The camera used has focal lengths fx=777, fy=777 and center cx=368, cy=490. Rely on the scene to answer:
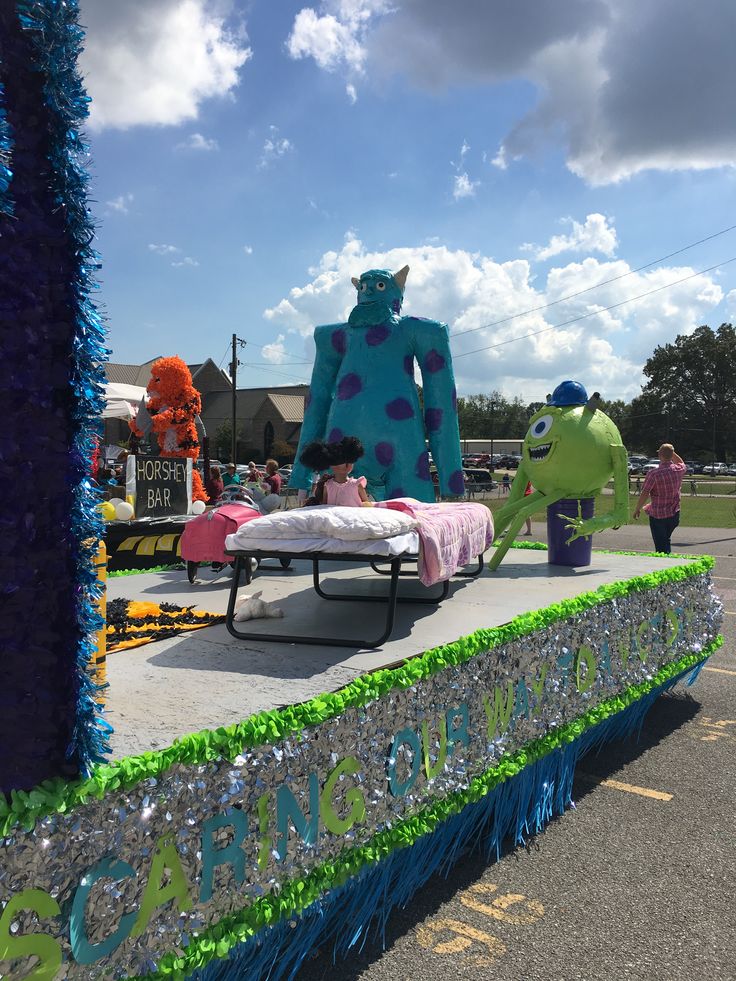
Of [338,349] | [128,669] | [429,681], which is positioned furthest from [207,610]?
[338,349]

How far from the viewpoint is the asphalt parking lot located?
2322mm

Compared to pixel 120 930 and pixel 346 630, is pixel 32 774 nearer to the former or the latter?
pixel 120 930

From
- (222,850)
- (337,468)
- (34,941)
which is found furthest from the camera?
(337,468)

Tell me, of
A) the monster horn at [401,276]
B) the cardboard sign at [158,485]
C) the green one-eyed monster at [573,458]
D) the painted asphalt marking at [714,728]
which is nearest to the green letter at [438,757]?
the painted asphalt marking at [714,728]

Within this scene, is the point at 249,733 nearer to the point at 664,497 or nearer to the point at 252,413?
the point at 664,497

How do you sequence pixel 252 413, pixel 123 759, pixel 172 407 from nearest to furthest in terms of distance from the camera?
pixel 123 759 < pixel 172 407 < pixel 252 413

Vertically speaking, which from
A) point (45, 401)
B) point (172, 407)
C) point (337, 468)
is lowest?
point (337, 468)

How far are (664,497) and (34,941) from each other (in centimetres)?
799

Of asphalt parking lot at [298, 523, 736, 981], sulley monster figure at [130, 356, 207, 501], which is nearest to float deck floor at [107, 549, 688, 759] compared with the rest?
asphalt parking lot at [298, 523, 736, 981]

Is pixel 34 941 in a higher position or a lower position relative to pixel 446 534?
lower

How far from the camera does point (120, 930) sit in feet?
5.38

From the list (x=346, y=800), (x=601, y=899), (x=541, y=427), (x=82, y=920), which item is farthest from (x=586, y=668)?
(x=82, y=920)

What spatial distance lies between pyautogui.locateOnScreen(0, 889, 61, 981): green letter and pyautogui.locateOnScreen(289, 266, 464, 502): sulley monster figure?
4278 mm

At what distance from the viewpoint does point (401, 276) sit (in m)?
5.97
